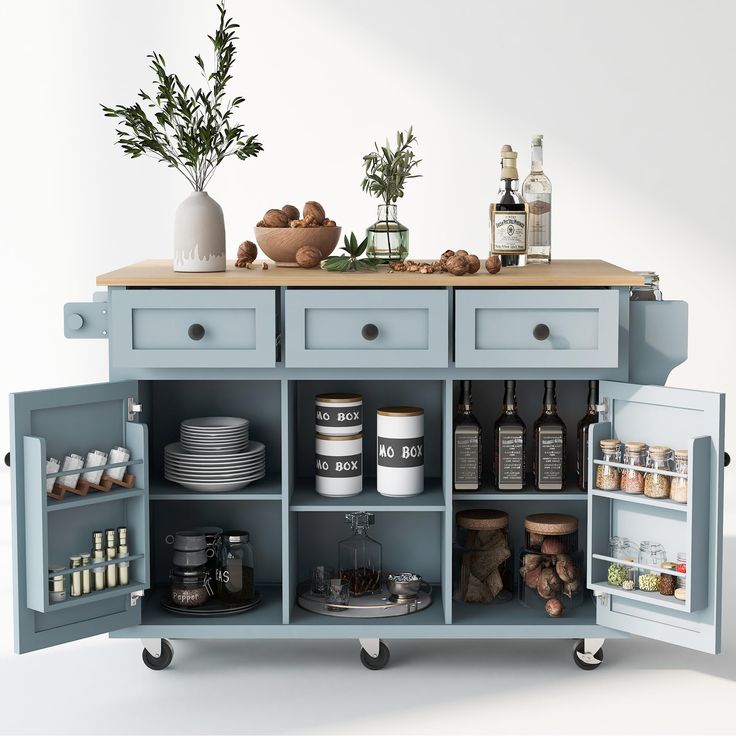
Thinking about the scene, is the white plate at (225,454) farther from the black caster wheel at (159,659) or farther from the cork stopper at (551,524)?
the cork stopper at (551,524)

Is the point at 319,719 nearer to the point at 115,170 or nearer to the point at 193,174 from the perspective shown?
the point at 193,174

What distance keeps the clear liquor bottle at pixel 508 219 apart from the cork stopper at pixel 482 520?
70 centimetres

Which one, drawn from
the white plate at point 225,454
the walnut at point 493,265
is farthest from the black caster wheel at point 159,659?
the walnut at point 493,265

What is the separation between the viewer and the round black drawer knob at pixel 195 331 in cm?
300

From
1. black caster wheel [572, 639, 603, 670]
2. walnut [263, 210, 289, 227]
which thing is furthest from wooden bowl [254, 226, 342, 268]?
black caster wheel [572, 639, 603, 670]

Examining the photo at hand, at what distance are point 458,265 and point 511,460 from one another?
55cm

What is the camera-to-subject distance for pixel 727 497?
16.9ft

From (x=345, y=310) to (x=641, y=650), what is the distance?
4.12ft

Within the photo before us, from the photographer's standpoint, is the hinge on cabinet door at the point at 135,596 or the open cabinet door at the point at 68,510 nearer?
the open cabinet door at the point at 68,510

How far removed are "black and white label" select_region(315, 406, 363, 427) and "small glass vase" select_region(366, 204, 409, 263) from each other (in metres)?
0.42

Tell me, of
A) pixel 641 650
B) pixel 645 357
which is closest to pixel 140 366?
pixel 645 357

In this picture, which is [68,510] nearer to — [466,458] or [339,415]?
[339,415]

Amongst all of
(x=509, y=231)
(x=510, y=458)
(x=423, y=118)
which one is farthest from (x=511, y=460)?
(x=423, y=118)

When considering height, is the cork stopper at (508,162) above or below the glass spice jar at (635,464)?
above
